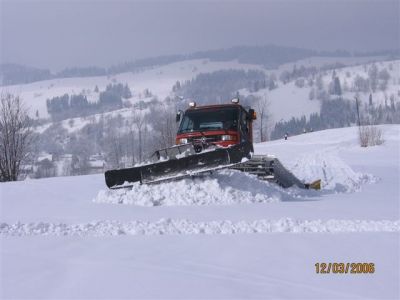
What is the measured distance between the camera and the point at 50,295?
454 centimetres

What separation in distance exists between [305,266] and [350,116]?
12348 centimetres

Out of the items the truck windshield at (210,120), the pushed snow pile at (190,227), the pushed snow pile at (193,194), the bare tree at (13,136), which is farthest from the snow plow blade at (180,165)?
the bare tree at (13,136)

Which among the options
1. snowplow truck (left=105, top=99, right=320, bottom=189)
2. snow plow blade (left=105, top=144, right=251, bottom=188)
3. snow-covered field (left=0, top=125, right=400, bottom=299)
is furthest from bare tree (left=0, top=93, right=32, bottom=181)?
snow plow blade (left=105, top=144, right=251, bottom=188)

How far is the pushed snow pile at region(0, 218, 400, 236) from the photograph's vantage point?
729 centimetres

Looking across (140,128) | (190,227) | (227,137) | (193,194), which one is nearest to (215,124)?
(227,137)

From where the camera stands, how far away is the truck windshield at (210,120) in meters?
11.6

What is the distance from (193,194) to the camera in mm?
9883

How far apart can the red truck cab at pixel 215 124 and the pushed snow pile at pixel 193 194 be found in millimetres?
1093

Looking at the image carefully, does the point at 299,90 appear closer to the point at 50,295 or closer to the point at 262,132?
the point at 262,132

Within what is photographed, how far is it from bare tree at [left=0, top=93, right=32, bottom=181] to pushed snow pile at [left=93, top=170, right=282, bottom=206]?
668 inches

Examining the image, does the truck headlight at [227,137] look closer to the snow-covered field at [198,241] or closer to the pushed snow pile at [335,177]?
the snow-covered field at [198,241]

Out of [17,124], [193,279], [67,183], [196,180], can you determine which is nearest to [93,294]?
[193,279]
